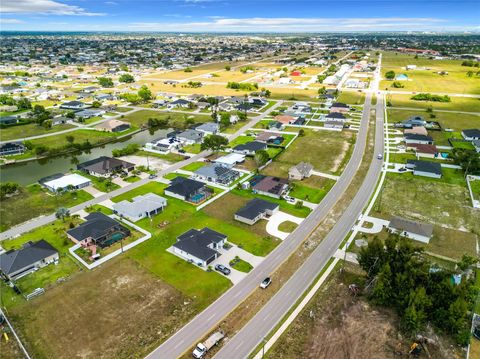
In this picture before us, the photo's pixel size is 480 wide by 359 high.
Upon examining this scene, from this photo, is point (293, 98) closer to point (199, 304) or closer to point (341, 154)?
point (341, 154)

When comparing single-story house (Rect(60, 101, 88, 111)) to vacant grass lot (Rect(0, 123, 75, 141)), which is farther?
single-story house (Rect(60, 101, 88, 111))

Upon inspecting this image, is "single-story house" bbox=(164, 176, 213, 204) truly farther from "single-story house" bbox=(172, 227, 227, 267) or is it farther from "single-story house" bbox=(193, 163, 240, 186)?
"single-story house" bbox=(172, 227, 227, 267)

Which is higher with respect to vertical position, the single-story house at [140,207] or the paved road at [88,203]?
the single-story house at [140,207]

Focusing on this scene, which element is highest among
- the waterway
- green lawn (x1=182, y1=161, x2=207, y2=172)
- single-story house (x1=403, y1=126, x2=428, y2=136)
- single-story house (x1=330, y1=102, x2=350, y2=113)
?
single-story house (x1=330, y1=102, x2=350, y2=113)

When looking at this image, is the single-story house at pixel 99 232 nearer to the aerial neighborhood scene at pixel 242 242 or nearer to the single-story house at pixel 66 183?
the aerial neighborhood scene at pixel 242 242

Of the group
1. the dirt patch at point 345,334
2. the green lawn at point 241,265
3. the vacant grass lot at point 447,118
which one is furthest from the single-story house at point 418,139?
the green lawn at point 241,265

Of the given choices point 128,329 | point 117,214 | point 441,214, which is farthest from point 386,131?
point 128,329

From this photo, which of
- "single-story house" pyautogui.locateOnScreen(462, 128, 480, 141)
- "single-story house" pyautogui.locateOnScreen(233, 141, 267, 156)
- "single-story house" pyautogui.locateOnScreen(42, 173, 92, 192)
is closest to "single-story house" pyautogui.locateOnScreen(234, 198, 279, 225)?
"single-story house" pyautogui.locateOnScreen(233, 141, 267, 156)
